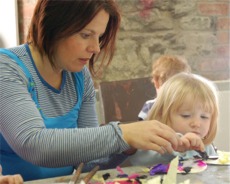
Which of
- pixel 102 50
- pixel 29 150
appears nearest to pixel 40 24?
pixel 102 50

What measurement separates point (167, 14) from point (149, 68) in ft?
1.23

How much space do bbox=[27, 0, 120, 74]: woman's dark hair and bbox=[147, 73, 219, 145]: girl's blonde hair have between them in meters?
0.43

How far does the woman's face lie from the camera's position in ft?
3.85

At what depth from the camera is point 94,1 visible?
45.6 inches

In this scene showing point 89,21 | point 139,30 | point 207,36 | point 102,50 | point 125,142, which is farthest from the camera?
point 207,36

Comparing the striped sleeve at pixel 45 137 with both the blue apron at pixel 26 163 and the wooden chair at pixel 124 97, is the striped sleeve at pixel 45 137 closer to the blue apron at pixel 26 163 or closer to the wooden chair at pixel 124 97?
the blue apron at pixel 26 163

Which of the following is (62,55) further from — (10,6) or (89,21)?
(10,6)

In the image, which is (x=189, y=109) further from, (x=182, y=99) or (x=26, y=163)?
(x=26, y=163)

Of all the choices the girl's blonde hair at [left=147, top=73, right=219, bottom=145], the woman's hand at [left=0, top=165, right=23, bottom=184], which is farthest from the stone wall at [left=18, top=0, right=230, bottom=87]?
the woman's hand at [left=0, top=165, right=23, bottom=184]

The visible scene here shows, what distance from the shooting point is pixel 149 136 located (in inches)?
38.4

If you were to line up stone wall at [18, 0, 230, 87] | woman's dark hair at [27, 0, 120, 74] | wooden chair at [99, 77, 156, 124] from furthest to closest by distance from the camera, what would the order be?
1. stone wall at [18, 0, 230, 87]
2. wooden chair at [99, 77, 156, 124]
3. woman's dark hair at [27, 0, 120, 74]

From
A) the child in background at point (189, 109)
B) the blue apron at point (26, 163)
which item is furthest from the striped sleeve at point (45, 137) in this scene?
the child in background at point (189, 109)

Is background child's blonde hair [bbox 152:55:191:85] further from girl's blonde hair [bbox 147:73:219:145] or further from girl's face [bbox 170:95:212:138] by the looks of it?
girl's face [bbox 170:95:212:138]

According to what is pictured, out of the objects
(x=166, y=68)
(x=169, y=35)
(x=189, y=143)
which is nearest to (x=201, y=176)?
(x=189, y=143)
